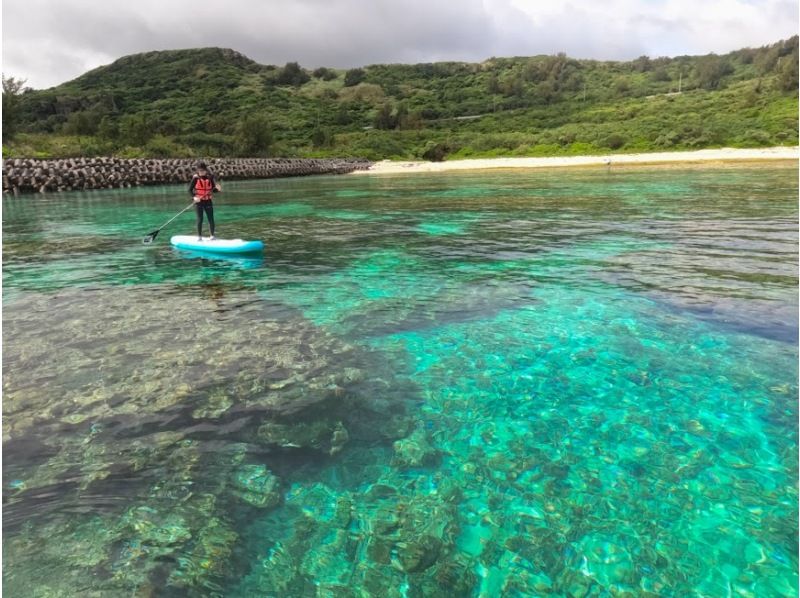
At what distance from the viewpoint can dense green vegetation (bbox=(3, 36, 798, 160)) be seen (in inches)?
2965

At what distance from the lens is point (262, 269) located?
15.2 metres

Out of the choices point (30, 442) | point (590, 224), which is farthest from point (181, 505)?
point (590, 224)

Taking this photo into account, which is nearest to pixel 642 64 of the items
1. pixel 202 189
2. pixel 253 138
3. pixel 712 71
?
pixel 712 71

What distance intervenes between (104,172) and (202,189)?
4243cm

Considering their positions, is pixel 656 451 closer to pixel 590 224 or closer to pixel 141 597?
pixel 141 597

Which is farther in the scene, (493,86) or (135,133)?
(493,86)

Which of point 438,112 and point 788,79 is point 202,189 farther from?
point 438,112

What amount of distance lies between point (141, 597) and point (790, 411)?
7371 millimetres

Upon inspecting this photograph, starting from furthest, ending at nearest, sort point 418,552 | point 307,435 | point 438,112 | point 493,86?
point 493,86 < point 438,112 < point 307,435 < point 418,552

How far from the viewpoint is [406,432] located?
20.4 ft

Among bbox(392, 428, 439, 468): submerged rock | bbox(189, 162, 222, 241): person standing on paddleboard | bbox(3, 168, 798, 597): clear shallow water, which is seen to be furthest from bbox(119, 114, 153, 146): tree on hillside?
bbox(392, 428, 439, 468): submerged rock

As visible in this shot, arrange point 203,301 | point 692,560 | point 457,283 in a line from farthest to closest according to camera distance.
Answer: point 457,283 → point 203,301 → point 692,560

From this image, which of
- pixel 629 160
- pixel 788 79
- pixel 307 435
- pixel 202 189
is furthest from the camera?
pixel 788 79

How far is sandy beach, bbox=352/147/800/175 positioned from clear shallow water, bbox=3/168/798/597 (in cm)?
6094
